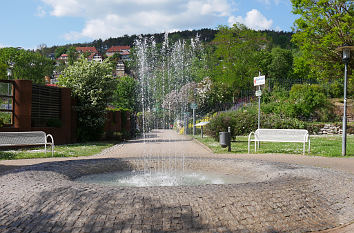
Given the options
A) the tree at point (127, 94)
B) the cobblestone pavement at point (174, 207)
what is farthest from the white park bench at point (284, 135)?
the tree at point (127, 94)

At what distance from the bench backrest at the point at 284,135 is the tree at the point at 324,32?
1342 cm

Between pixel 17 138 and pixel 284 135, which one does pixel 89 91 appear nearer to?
pixel 17 138

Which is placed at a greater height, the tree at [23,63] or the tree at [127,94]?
the tree at [23,63]

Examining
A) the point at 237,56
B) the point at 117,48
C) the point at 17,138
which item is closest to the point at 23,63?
the point at 237,56

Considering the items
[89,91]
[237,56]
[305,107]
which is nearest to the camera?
[89,91]

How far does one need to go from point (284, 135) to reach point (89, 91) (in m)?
11.1

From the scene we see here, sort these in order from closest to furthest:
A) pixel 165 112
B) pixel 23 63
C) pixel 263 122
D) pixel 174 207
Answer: pixel 174 207 → pixel 263 122 → pixel 165 112 → pixel 23 63

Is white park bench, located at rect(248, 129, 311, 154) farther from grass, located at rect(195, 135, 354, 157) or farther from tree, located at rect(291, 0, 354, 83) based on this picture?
tree, located at rect(291, 0, 354, 83)

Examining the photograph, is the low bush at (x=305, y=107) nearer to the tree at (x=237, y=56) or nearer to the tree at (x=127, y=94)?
the tree at (x=237, y=56)

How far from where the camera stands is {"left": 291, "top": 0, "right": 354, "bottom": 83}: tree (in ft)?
75.5

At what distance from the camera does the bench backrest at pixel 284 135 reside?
11.7 m

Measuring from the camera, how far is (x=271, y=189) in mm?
4277

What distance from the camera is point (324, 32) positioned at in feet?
80.3

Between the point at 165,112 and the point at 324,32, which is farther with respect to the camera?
the point at 165,112
